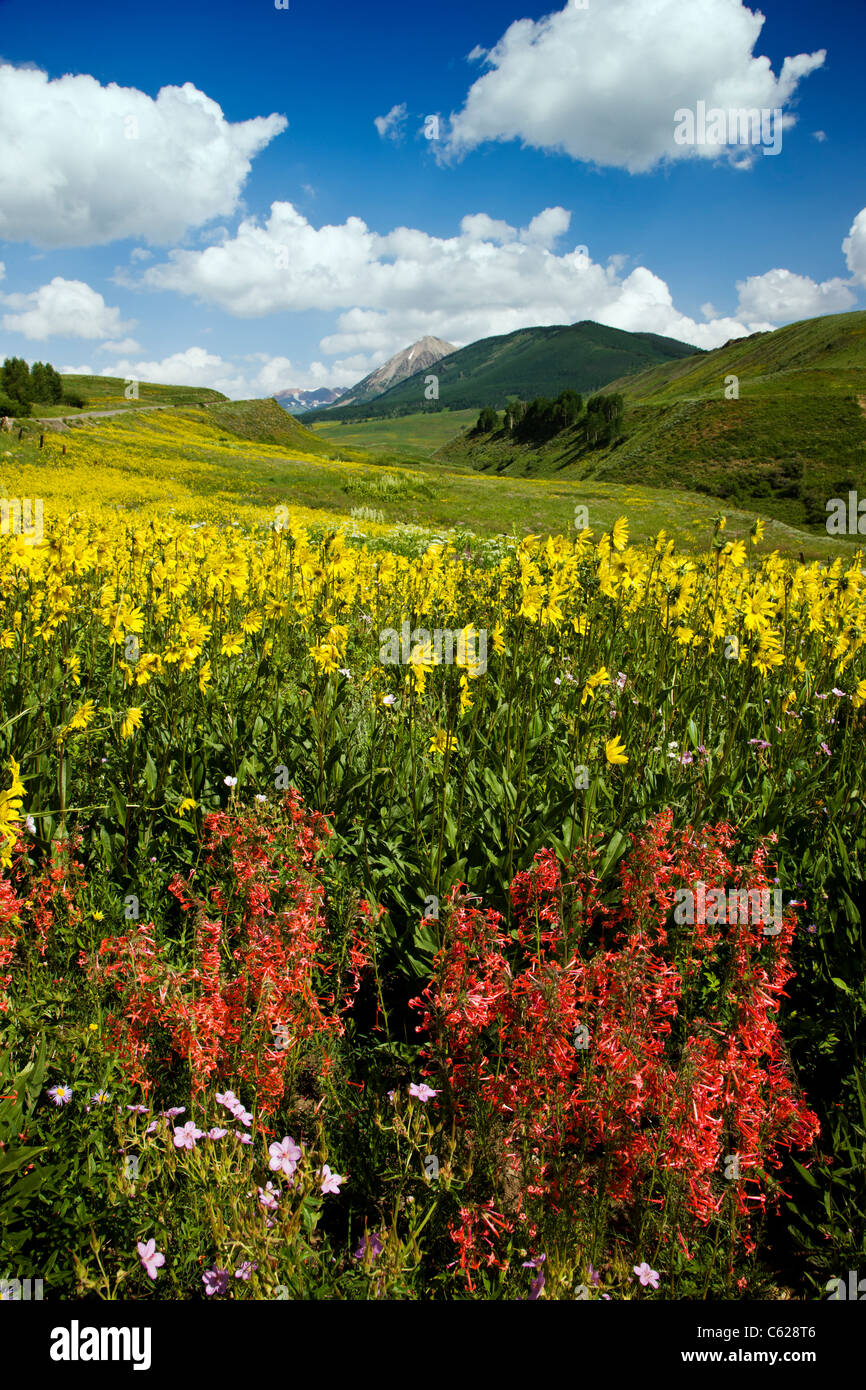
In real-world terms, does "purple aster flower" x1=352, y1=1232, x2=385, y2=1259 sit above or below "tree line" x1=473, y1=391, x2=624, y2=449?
below

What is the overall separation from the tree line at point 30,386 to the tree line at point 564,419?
69.7 metres

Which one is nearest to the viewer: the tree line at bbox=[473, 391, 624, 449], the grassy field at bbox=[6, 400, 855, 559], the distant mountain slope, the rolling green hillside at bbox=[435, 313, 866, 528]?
the grassy field at bbox=[6, 400, 855, 559]

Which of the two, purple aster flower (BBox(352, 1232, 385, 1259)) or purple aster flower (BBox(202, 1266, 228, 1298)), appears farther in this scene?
purple aster flower (BBox(352, 1232, 385, 1259))

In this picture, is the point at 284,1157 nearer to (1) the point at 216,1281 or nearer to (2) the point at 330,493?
(1) the point at 216,1281

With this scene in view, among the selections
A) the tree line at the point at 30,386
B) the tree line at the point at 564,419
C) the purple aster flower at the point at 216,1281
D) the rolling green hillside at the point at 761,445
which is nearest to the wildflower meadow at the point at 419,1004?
the purple aster flower at the point at 216,1281

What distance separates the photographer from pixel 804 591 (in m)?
5.68

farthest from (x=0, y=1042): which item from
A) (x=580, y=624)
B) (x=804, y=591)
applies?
(x=804, y=591)

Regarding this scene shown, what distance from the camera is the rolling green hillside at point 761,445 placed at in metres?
64.9

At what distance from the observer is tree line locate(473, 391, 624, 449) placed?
9912cm

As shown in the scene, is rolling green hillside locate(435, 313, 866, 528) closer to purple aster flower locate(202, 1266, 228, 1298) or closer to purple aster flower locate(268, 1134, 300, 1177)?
purple aster flower locate(268, 1134, 300, 1177)

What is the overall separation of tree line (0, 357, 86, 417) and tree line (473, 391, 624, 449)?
229ft

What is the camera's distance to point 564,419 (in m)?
114

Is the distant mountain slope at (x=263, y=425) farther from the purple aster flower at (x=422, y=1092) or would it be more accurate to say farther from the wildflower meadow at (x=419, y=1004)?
the purple aster flower at (x=422, y=1092)

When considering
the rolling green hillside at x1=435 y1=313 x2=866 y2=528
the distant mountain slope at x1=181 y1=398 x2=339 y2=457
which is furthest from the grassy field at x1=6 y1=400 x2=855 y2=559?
the rolling green hillside at x1=435 y1=313 x2=866 y2=528
